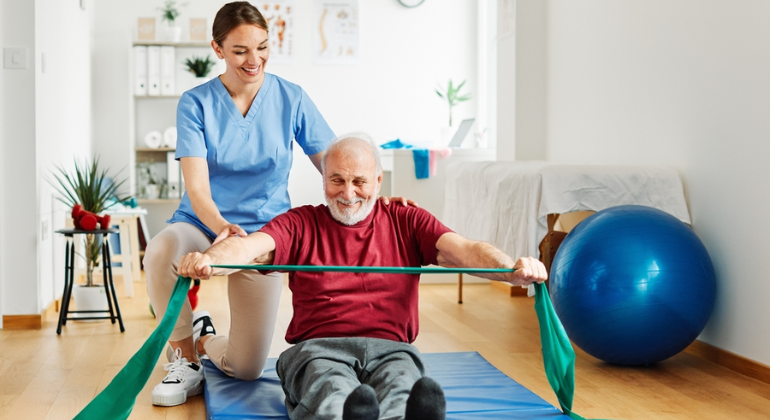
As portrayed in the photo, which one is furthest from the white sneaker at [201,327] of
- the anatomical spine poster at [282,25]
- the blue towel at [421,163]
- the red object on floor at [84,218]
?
the anatomical spine poster at [282,25]

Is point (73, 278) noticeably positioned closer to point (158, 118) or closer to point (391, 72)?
point (158, 118)

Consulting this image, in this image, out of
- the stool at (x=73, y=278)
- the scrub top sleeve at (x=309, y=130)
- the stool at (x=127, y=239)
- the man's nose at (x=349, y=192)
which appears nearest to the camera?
the man's nose at (x=349, y=192)

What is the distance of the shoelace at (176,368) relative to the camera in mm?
2293

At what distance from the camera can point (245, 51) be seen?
7.26ft

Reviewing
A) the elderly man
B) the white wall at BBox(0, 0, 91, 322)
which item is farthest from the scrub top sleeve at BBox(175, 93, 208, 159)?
the white wall at BBox(0, 0, 91, 322)

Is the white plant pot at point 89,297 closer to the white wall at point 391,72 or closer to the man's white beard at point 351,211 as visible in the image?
the man's white beard at point 351,211

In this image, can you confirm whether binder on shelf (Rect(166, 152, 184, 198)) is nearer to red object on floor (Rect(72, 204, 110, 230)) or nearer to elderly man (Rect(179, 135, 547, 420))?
Answer: red object on floor (Rect(72, 204, 110, 230))

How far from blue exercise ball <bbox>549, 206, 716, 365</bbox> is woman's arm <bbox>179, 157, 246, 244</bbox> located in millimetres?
1269

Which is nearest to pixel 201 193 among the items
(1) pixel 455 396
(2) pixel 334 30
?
(1) pixel 455 396

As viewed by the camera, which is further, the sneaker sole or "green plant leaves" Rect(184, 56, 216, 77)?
"green plant leaves" Rect(184, 56, 216, 77)

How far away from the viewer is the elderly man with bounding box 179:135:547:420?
1749mm

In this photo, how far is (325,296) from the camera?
190 cm

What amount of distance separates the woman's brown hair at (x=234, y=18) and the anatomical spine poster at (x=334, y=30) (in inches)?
143

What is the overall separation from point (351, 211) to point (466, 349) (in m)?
1.30
